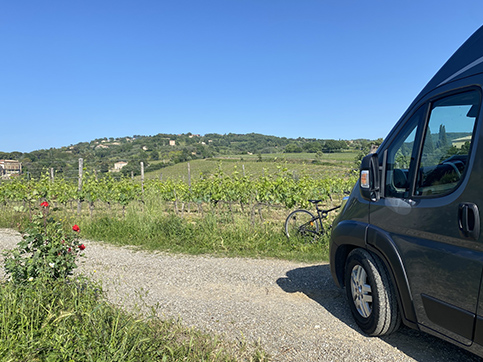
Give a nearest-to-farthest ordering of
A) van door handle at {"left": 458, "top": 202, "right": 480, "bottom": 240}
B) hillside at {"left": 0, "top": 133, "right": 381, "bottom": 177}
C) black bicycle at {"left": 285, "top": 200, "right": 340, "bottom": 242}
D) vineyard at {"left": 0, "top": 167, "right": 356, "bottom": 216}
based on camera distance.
→ van door handle at {"left": 458, "top": 202, "right": 480, "bottom": 240} → black bicycle at {"left": 285, "top": 200, "right": 340, "bottom": 242} → vineyard at {"left": 0, "top": 167, "right": 356, "bottom": 216} → hillside at {"left": 0, "top": 133, "right": 381, "bottom": 177}

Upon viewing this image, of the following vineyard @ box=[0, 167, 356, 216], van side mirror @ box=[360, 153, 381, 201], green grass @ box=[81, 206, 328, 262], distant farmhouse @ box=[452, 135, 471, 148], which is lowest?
green grass @ box=[81, 206, 328, 262]

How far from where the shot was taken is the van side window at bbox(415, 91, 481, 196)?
8.83 ft

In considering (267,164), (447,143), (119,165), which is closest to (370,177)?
(447,143)

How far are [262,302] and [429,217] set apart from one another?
243 centimetres

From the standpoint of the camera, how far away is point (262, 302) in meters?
4.63

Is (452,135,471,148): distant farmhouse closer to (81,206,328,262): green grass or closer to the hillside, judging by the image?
(81,206,328,262): green grass

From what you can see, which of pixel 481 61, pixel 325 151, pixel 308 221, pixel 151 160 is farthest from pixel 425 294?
pixel 325 151

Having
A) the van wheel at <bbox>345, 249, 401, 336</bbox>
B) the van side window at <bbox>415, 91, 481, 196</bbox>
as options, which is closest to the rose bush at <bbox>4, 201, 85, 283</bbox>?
the van wheel at <bbox>345, 249, 401, 336</bbox>

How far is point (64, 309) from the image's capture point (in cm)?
345

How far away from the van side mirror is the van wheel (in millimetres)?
578

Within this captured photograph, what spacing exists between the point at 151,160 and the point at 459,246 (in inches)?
1325

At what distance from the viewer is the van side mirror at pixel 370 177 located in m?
3.34

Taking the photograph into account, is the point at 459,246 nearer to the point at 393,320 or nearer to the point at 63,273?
the point at 393,320

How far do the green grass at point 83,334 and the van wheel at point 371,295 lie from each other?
1.05 m
